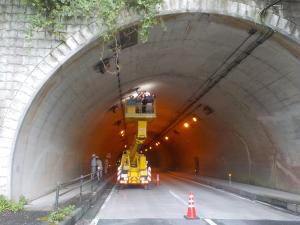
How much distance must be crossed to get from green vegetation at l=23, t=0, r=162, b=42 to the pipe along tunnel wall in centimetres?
76

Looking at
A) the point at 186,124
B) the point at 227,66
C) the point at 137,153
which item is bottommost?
the point at 137,153

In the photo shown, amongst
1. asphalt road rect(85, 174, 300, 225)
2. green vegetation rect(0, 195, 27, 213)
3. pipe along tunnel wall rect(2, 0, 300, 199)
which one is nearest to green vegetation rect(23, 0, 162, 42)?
pipe along tunnel wall rect(2, 0, 300, 199)

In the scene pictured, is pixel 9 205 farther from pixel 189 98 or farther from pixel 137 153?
pixel 189 98

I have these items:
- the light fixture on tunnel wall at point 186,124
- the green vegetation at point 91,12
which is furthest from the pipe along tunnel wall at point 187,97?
the light fixture on tunnel wall at point 186,124

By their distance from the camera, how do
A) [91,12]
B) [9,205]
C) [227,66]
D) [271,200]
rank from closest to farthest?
[9,205] → [91,12] → [271,200] → [227,66]

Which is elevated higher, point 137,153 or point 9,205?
point 137,153

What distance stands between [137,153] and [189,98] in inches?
168

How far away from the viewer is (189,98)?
2452 centimetres

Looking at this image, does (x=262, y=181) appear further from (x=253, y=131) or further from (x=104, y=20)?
(x=104, y=20)

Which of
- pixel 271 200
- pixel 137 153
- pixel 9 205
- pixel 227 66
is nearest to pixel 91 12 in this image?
pixel 9 205

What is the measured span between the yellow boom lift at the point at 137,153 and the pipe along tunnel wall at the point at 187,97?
3.28 feet


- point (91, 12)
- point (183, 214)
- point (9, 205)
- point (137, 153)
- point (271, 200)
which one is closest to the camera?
point (9, 205)

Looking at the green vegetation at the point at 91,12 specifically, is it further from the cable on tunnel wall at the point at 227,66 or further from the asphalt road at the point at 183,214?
the asphalt road at the point at 183,214

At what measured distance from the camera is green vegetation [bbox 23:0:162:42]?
38.7ft
